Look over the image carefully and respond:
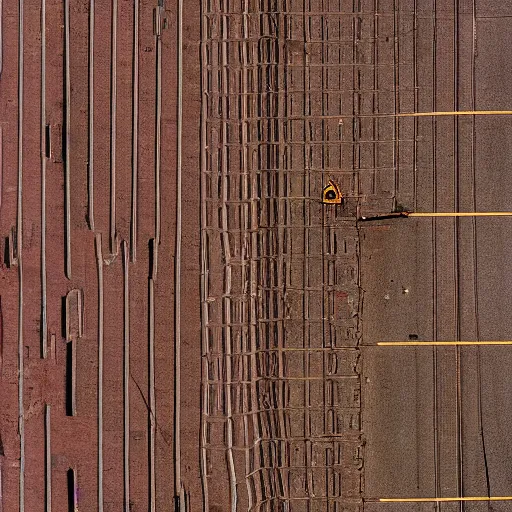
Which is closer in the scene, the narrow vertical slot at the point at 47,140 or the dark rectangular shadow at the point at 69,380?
the dark rectangular shadow at the point at 69,380

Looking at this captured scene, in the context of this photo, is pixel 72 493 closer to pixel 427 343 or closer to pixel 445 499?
pixel 445 499

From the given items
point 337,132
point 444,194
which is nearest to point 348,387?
point 444,194

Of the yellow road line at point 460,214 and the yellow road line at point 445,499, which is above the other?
the yellow road line at point 460,214

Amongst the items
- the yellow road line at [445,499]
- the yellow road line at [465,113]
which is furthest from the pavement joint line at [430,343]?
the yellow road line at [465,113]

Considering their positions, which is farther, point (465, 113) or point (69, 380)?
point (465, 113)

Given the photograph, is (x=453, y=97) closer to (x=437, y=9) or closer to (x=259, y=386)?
(x=437, y=9)
